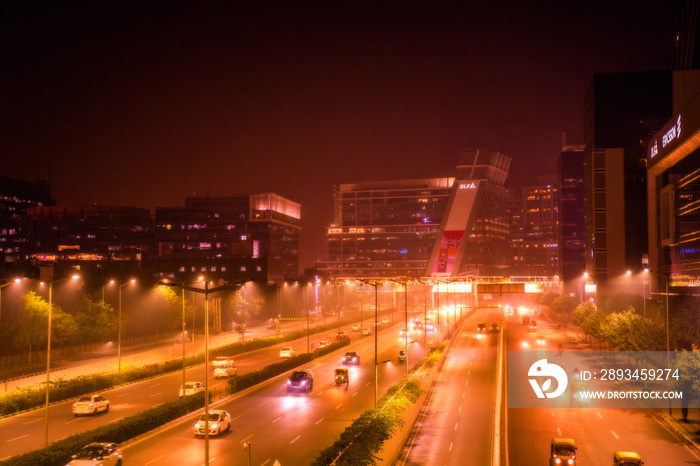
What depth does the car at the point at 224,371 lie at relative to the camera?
5656 cm

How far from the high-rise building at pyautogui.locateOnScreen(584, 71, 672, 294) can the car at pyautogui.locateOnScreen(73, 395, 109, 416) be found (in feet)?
317

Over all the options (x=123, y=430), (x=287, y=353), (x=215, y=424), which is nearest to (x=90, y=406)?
(x=123, y=430)

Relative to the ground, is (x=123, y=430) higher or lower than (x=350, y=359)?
higher

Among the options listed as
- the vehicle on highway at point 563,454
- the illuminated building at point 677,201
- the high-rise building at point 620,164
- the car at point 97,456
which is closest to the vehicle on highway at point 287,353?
the illuminated building at point 677,201

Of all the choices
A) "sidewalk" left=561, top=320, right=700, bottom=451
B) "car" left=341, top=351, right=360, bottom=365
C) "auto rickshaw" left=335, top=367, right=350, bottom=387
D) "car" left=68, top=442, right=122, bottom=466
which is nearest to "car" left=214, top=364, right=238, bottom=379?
"auto rickshaw" left=335, top=367, right=350, bottom=387

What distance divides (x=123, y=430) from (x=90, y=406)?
8.71m

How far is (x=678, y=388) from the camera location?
4103 cm

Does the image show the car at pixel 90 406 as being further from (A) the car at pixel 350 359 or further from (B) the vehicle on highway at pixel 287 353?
(A) the car at pixel 350 359

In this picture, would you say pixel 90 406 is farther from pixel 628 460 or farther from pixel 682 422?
pixel 682 422

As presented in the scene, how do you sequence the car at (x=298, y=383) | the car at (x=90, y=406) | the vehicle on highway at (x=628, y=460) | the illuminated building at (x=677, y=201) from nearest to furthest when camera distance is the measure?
the vehicle on highway at (x=628, y=460) < the car at (x=90, y=406) < the car at (x=298, y=383) < the illuminated building at (x=677, y=201)

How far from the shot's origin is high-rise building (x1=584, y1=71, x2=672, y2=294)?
114062 millimetres

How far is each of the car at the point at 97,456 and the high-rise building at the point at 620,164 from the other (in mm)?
103811

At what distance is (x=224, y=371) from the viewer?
57031 mm

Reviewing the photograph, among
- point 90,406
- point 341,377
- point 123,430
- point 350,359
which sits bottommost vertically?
point 350,359
